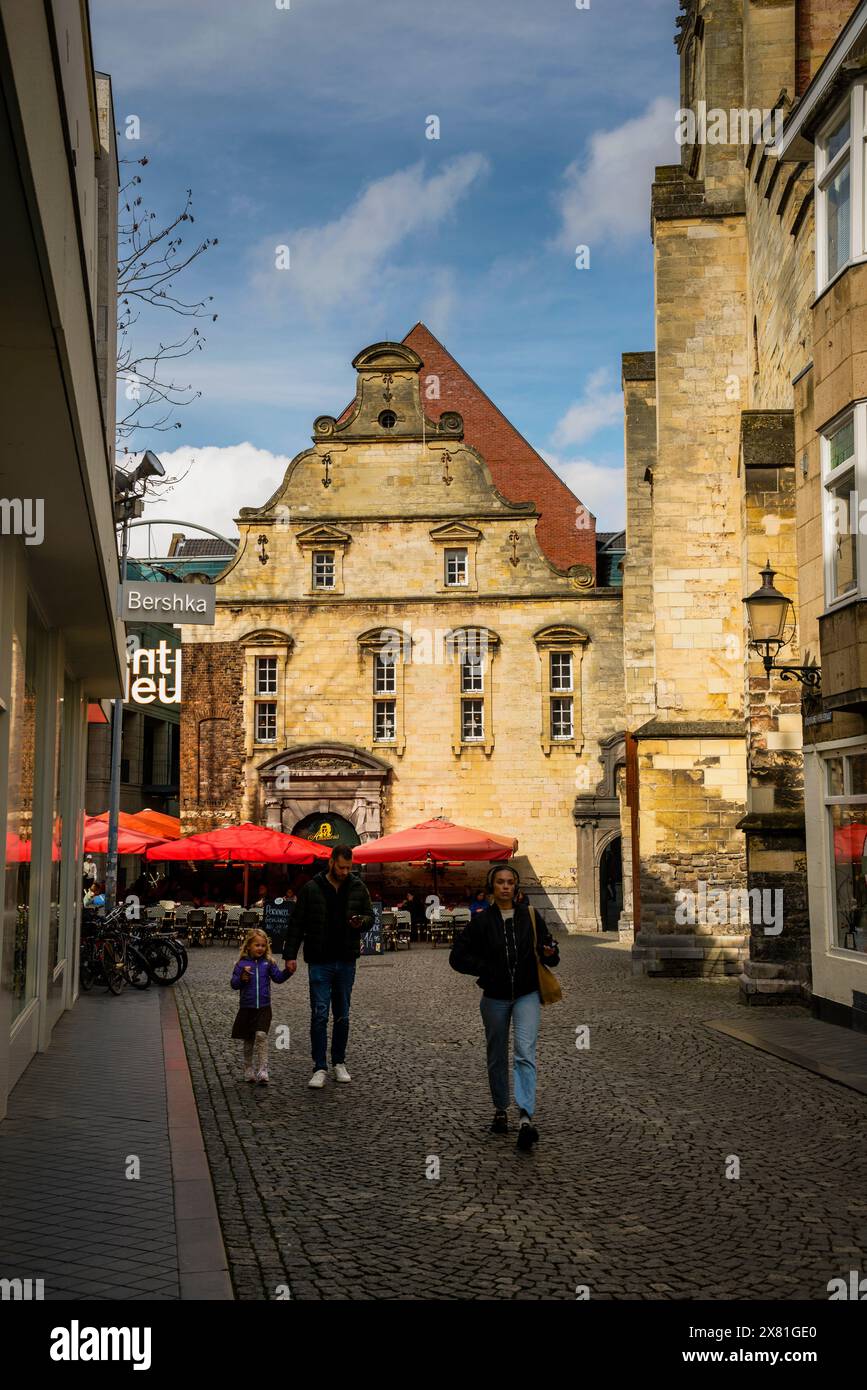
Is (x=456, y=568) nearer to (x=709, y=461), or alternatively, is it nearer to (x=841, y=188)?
(x=709, y=461)

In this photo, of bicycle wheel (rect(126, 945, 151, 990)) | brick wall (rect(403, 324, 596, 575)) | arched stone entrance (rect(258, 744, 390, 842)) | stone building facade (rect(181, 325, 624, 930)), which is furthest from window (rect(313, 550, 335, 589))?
bicycle wheel (rect(126, 945, 151, 990))

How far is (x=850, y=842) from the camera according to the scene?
1420 cm

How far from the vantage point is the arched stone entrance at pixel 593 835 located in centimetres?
3709

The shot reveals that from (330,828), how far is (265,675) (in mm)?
4888

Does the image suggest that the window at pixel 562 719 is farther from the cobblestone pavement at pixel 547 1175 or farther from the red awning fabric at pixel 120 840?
the cobblestone pavement at pixel 547 1175

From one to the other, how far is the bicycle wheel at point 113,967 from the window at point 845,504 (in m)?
10.4

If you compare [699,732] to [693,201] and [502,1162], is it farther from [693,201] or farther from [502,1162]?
[502,1162]

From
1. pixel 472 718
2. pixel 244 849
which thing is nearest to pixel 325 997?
pixel 244 849

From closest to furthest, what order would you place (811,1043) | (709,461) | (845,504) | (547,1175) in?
(547,1175), (811,1043), (845,504), (709,461)

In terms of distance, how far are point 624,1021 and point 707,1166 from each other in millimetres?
7833
